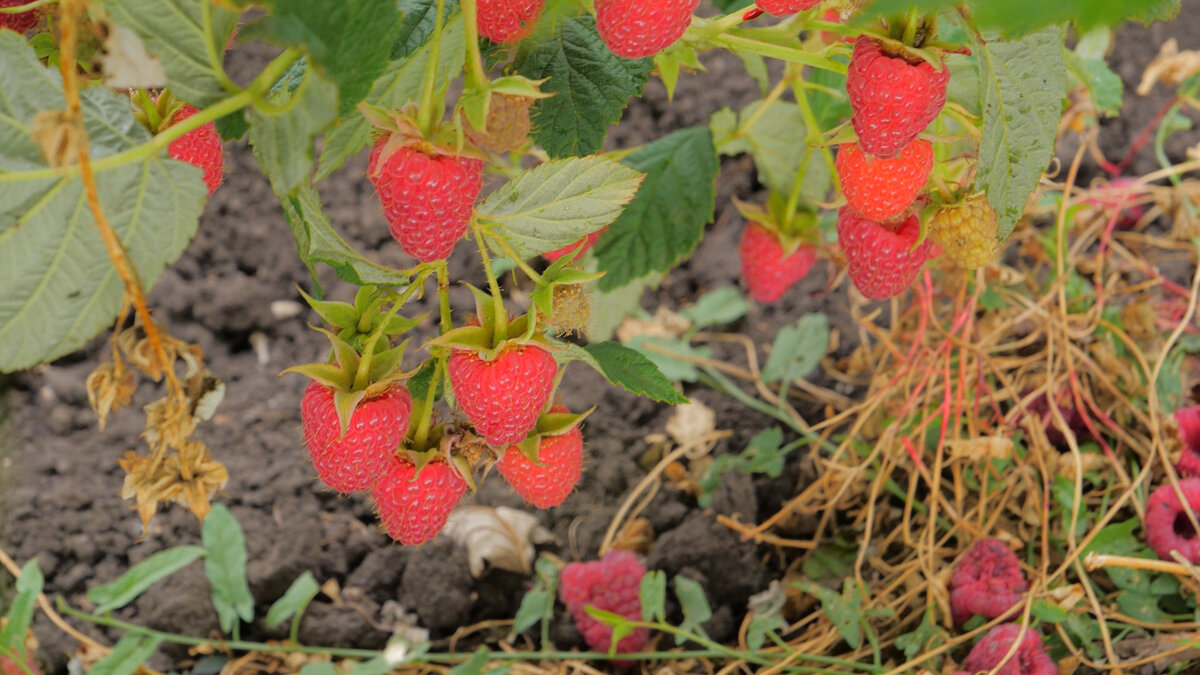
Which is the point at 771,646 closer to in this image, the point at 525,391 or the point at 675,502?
the point at 675,502

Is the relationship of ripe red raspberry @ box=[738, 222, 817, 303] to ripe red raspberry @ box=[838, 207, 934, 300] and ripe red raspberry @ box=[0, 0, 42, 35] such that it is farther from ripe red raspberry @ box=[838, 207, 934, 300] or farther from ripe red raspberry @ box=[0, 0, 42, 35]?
ripe red raspberry @ box=[0, 0, 42, 35]

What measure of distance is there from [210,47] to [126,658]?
26.7 inches

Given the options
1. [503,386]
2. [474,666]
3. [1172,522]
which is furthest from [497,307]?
[1172,522]

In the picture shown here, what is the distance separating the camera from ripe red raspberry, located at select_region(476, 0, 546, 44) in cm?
55

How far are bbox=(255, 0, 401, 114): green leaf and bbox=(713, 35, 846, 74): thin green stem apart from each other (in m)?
0.29

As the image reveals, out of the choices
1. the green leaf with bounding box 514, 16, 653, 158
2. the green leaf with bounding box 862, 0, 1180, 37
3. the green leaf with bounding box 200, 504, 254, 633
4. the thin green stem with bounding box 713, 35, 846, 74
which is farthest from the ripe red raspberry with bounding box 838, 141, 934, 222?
the green leaf with bounding box 200, 504, 254, 633

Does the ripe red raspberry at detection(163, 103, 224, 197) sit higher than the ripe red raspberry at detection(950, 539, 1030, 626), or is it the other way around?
the ripe red raspberry at detection(163, 103, 224, 197)

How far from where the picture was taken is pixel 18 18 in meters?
0.55

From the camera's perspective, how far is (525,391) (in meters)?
0.59

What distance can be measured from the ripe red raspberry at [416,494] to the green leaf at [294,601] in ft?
1.46

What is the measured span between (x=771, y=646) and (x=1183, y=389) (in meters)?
0.54

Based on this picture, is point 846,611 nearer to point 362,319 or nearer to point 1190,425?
point 1190,425

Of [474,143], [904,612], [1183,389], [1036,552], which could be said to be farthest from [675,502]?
[474,143]

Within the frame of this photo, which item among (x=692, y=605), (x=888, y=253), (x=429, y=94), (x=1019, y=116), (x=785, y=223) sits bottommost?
(x=692, y=605)
